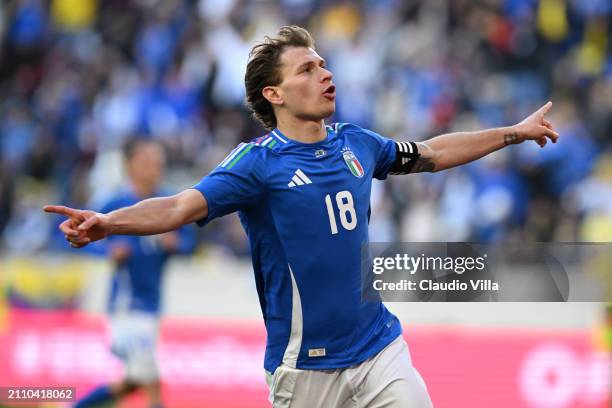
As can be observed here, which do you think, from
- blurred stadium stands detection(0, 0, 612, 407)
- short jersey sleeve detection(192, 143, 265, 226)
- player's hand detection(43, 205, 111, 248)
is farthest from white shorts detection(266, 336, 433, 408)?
blurred stadium stands detection(0, 0, 612, 407)

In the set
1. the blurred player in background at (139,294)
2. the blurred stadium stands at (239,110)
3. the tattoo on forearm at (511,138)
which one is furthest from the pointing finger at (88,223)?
the blurred stadium stands at (239,110)

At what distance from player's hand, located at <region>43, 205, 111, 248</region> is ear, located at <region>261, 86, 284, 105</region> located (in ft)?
4.51

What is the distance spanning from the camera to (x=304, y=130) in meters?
5.37

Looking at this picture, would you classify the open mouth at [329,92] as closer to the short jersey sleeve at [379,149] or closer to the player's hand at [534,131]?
the short jersey sleeve at [379,149]

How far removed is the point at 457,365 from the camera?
955cm

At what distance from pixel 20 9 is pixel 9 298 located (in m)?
6.68

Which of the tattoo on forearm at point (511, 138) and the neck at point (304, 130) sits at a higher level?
the neck at point (304, 130)

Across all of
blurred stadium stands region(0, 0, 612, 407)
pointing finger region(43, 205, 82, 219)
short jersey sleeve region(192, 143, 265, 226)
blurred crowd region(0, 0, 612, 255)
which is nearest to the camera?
pointing finger region(43, 205, 82, 219)

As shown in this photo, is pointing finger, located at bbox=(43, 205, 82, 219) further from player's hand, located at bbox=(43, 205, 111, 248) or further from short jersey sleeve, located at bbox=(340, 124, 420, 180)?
short jersey sleeve, located at bbox=(340, 124, 420, 180)

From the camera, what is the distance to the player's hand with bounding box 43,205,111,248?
437cm

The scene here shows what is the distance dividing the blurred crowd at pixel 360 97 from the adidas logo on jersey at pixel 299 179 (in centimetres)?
842

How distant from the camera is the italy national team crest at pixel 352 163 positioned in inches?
207

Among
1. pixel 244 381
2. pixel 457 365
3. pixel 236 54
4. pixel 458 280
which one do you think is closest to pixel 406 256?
pixel 458 280

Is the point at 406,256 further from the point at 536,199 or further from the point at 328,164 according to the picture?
the point at 536,199
